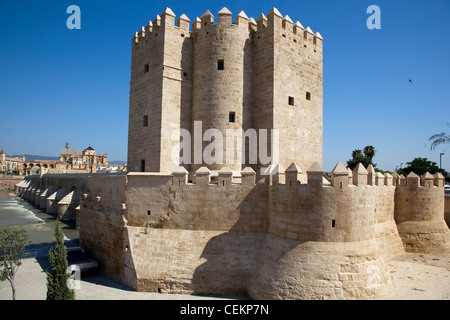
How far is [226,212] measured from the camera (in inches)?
454

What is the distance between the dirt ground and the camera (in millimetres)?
10484

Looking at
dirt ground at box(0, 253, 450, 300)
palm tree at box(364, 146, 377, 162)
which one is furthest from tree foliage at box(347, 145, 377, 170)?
dirt ground at box(0, 253, 450, 300)

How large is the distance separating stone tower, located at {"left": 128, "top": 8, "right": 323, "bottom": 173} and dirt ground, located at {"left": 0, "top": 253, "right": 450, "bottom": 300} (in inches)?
222

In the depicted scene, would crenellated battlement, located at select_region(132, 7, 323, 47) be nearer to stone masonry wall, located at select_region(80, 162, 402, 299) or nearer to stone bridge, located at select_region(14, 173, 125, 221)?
stone masonry wall, located at select_region(80, 162, 402, 299)

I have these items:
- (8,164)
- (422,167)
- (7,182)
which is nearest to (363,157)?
(422,167)

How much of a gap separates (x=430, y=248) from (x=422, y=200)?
245 centimetres

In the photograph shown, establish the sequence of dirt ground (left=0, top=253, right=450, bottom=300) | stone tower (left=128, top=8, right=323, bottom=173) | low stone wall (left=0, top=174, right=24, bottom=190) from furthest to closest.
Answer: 1. low stone wall (left=0, top=174, right=24, bottom=190)
2. stone tower (left=128, top=8, right=323, bottom=173)
3. dirt ground (left=0, top=253, right=450, bottom=300)

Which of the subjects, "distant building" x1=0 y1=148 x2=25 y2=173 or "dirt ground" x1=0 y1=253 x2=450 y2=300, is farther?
"distant building" x1=0 y1=148 x2=25 y2=173

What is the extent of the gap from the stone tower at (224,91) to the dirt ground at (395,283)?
565 cm

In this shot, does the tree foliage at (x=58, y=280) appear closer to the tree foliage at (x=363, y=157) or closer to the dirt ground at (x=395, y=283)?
the dirt ground at (x=395, y=283)

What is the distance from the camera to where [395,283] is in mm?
11031

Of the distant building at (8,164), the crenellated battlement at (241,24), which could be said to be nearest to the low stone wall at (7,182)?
the distant building at (8,164)

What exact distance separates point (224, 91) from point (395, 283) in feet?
36.1

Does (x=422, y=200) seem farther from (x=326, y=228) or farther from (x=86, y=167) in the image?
(x=86, y=167)
